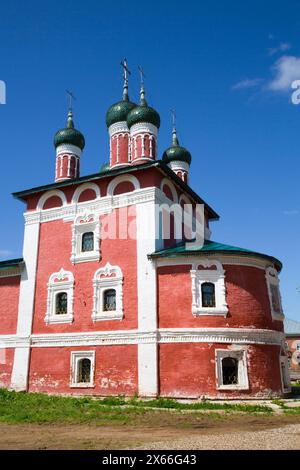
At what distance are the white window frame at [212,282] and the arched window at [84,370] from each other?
4.33 meters

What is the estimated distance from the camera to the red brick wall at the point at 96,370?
14133 millimetres

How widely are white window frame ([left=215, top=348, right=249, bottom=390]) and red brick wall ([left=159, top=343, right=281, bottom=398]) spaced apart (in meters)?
0.11

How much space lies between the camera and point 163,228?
15.8 metres

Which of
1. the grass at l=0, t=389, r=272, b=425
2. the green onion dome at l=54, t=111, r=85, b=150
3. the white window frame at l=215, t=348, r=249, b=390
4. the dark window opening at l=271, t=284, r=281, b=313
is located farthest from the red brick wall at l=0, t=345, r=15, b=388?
the dark window opening at l=271, t=284, r=281, b=313

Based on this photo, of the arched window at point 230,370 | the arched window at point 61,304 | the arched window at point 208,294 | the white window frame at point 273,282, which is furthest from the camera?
the arched window at point 61,304

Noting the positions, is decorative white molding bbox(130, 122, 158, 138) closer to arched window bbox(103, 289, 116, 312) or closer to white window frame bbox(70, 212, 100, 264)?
white window frame bbox(70, 212, 100, 264)

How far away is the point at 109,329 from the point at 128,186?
17.3 ft

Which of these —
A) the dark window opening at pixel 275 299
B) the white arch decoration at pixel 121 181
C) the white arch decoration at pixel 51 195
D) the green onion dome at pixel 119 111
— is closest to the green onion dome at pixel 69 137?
the green onion dome at pixel 119 111

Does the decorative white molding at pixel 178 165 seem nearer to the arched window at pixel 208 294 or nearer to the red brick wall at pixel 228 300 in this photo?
the red brick wall at pixel 228 300

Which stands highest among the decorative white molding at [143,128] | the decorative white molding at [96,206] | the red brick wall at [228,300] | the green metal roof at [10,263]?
the decorative white molding at [143,128]

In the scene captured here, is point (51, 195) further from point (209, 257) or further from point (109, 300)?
point (209, 257)

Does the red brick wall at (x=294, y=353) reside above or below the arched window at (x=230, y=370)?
above

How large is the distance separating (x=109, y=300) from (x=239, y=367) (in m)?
4.99
